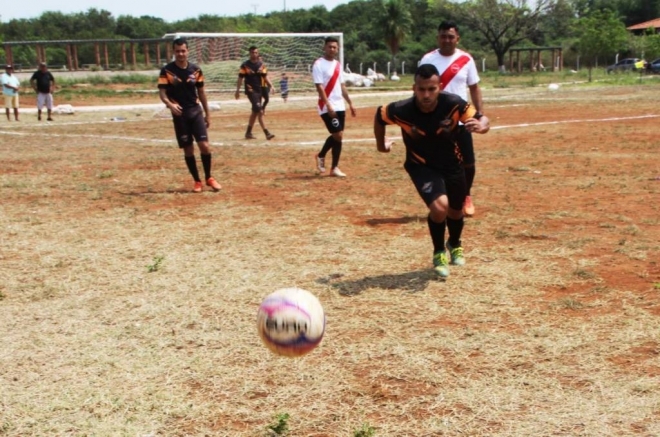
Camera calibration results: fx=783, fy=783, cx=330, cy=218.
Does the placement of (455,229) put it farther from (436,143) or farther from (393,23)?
(393,23)

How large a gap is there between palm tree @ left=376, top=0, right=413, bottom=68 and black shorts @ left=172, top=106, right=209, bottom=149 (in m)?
68.0

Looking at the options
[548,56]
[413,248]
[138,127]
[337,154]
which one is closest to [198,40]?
[138,127]

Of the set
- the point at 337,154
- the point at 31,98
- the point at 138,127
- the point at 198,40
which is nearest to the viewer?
the point at 337,154

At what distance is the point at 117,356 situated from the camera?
16.0 feet

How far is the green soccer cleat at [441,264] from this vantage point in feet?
20.7

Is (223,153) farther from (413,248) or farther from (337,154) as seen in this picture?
(413,248)

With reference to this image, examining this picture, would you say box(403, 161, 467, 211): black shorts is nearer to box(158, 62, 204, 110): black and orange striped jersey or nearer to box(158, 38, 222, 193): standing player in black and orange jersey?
box(158, 38, 222, 193): standing player in black and orange jersey

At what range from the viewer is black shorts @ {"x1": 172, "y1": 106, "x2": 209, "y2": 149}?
34.3 feet

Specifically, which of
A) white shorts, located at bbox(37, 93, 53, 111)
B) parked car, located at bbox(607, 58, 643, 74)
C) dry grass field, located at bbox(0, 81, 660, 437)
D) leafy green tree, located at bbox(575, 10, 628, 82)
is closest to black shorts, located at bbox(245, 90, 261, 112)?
dry grass field, located at bbox(0, 81, 660, 437)

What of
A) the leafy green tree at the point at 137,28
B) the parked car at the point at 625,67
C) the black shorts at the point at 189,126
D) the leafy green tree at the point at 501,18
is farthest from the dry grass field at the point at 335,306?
the leafy green tree at the point at 137,28

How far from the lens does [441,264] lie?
636 cm

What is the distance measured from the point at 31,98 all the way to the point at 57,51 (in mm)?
51544

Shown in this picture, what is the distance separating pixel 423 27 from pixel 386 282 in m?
98.3

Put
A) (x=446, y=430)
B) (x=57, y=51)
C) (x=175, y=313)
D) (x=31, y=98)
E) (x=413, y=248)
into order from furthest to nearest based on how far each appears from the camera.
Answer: (x=57, y=51)
(x=31, y=98)
(x=413, y=248)
(x=175, y=313)
(x=446, y=430)
